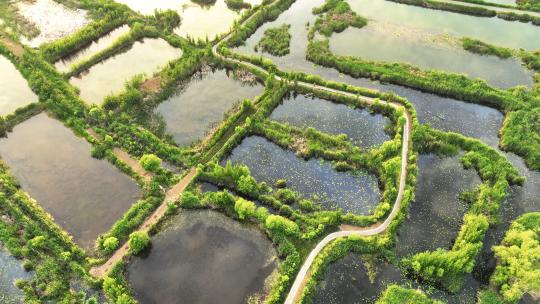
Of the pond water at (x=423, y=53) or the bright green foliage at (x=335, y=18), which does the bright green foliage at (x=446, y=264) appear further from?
the bright green foliage at (x=335, y=18)

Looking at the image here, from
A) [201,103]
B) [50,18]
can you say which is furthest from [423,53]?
[50,18]

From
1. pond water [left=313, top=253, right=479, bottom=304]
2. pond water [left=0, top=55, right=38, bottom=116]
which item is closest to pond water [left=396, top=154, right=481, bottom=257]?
pond water [left=313, top=253, right=479, bottom=304]

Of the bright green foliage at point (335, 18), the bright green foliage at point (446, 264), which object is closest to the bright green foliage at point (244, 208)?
the bright green foliage at point (446, 264)

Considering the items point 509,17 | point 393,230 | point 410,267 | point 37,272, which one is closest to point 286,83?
point 393,230

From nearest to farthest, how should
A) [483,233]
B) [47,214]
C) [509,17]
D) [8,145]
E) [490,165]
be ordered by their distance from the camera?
[483,233] < [47,214] < [490,165] < [8,145] < [509,17]

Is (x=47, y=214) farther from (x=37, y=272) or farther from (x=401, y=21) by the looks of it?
(x=401, y=21)

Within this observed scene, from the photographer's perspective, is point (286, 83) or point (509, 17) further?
point (509, 17)
